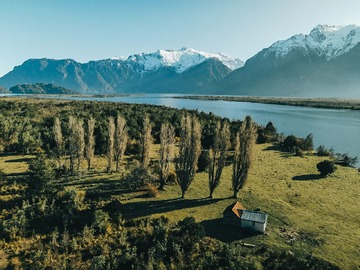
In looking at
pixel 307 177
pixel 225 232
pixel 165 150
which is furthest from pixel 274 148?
pixel 225 232

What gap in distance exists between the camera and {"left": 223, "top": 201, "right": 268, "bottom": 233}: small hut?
111 ft

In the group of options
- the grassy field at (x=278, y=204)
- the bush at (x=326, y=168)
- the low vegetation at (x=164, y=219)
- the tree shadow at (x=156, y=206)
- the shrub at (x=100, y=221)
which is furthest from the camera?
the bush at (x=326, y=168)

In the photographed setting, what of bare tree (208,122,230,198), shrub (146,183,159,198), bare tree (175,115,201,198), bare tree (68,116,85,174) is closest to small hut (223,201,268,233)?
bare tree (208,122,230,198)

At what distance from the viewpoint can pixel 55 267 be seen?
2658 cm

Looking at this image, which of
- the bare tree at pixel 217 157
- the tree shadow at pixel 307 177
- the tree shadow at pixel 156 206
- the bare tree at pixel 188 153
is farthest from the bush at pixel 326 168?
the bare tree at pixel 188 153

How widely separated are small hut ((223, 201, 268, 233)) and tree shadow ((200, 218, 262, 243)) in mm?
516

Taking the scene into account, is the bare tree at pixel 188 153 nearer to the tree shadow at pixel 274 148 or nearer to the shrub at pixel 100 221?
the shrub at pixel 100 221

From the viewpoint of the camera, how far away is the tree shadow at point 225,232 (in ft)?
107

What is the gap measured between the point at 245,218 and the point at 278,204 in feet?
32.9

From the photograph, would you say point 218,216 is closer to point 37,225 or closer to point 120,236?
point 120,236

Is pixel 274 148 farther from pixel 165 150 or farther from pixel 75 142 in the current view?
pixel 75 142

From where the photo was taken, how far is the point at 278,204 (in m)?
41.7

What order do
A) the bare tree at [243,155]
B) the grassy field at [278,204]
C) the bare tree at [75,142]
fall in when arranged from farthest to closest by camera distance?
the bare tree at [75,142], the bare tree at [243,155], the grassy field at [278,204]

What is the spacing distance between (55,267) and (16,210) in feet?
47.2
